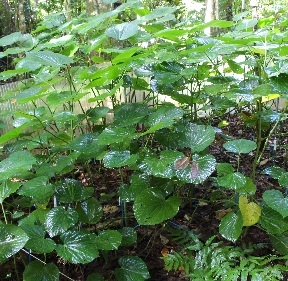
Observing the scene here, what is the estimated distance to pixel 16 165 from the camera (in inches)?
33.4

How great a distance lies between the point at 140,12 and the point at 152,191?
0.82 m

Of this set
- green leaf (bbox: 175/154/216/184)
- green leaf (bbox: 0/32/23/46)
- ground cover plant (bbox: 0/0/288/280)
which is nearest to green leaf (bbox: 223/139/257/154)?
ground cover plant (bbox: 0/0/288/280)

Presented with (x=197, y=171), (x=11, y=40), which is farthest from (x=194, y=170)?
(x=11, y=40)

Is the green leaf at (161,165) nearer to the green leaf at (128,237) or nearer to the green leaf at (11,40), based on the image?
the green leaf at (128,237)

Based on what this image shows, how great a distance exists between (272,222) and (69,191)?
27.8 inches

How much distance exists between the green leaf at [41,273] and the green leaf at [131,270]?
0.71ft

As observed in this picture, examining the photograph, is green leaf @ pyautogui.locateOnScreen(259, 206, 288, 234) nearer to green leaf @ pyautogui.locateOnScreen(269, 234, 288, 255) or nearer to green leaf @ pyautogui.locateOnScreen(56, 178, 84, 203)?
green leaf @ pyautogui.locateOnScreen(269, 234, 288, 255)

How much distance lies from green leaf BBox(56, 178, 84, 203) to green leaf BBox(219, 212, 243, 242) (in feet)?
1.64

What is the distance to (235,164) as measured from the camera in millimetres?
1875

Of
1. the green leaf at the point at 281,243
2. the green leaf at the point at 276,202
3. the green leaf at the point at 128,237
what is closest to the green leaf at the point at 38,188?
the green leaf at the point at 128,237

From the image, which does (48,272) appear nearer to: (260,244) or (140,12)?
(260,244)

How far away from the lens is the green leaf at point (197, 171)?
0.90 metres

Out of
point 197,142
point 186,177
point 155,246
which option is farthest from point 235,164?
point 186,177

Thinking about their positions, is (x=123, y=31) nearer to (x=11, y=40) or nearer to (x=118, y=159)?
(x=118, y=159)
